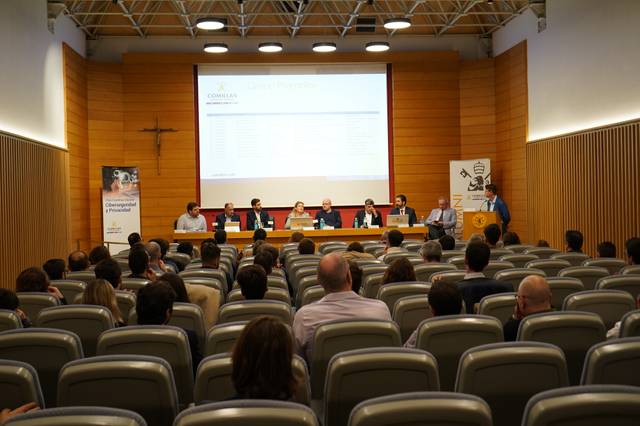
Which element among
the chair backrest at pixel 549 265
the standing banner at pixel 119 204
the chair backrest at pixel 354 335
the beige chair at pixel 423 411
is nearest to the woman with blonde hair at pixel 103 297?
the chair backrest at pixel 354 335

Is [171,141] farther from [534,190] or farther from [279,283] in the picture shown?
[279,283]

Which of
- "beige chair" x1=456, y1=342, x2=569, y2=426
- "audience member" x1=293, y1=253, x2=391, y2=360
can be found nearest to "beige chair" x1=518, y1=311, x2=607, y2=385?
"beige chair" x1=456, y1=342, x2=569, y2=426

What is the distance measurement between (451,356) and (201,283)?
290cm

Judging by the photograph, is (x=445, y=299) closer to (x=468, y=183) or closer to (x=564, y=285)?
(x=564, y=285)

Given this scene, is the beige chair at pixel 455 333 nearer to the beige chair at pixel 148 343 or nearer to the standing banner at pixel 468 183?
the beige chair at pixel 148 343

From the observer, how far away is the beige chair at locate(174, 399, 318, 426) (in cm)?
225

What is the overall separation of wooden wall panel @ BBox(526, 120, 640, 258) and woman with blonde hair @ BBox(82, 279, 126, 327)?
365 inches

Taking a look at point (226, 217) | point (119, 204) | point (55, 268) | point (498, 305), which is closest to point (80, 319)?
point (498, 305)

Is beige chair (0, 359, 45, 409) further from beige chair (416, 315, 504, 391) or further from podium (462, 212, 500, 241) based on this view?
podium (462, 212, 500, 241)

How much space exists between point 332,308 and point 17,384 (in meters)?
2.16

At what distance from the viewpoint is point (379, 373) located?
3131 mm

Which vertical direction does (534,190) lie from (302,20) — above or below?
below

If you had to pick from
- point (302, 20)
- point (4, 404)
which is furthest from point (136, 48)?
point (4, 404)

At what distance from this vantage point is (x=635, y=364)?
10.4 ft
